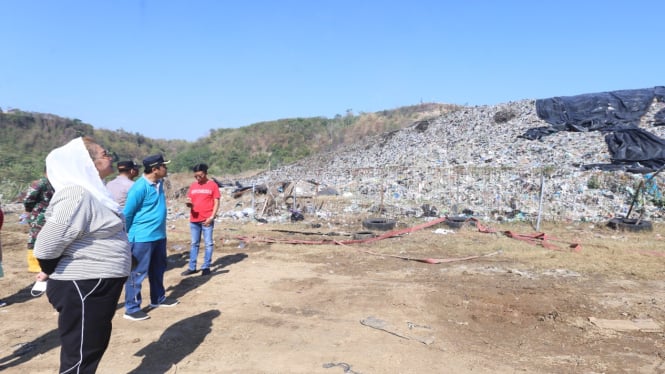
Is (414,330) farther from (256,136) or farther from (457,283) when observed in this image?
(256,136)

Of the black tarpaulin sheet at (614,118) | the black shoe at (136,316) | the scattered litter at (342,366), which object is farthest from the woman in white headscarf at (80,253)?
the black tarpaulin sheet at (614,118)

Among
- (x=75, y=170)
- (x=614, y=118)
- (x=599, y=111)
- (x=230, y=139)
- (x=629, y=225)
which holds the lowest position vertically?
(x=629, y=225)

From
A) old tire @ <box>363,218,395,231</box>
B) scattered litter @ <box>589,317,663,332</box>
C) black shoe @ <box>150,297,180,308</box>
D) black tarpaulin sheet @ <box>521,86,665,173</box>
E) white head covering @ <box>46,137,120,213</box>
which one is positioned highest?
black tarpaulin sheet @ <box>521,86,665,173</box>

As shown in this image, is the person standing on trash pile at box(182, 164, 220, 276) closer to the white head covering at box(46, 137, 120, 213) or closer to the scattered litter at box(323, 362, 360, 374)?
the scattered litter at box(323, 362, 360, 374)

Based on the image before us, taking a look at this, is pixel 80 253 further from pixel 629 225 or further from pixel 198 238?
pixel 629 225

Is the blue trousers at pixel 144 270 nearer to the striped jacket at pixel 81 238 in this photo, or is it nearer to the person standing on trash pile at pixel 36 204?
the person standing on trash pile at pixel 36 204

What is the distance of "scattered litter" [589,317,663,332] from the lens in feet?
13.3

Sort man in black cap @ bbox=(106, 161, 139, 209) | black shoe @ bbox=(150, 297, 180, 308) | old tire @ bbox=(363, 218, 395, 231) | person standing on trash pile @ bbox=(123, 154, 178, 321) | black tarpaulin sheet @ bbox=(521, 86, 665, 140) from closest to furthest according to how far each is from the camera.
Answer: person standing on trash pile @ bbox=(123, 154, 178, 321), man in black cap @ bbox=(106, 161, 139, 209), black shoe @ bbox=(150, 297, 180, 308), old tire @ bbox=(363, 218, 395, 231), black tarpaulin sheet @ bbox=(521, 86, 665, 140)

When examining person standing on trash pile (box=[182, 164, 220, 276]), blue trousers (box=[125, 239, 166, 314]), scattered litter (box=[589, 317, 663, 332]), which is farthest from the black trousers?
Answer: scattered litter (box=[589, 317, 663, 332])

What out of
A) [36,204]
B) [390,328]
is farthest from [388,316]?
[36,204]

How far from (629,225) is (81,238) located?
10376 mm

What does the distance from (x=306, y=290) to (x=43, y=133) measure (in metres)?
31.2

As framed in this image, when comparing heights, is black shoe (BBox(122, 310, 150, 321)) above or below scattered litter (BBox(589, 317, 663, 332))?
below

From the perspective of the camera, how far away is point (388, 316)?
4.34 meters
